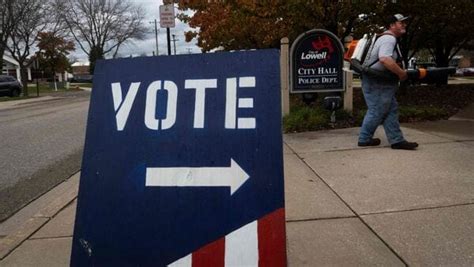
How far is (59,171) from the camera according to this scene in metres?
7.78

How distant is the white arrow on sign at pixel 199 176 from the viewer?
2776mm

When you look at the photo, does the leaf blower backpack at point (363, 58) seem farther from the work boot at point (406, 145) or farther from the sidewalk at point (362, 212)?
the sidewalk at point (362, 212)

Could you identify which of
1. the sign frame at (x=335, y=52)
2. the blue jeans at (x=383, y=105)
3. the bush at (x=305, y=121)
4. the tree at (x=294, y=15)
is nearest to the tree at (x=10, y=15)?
the tree at (x=294, y=15)

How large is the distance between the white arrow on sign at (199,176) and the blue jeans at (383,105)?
4294 mm

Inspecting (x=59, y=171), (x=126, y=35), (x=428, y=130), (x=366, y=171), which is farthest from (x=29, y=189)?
(x=126, y=35)

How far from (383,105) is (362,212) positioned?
2533 millimetres

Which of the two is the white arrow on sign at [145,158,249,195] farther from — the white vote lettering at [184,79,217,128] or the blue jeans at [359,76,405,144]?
the blue jeans at [359,76,405,144]

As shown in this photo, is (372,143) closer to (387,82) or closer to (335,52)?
(387,82)

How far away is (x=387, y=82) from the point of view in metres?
6.59

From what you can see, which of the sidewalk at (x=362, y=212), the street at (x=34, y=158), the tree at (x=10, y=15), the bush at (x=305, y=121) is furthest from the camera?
the tree at (x=10, y=15)

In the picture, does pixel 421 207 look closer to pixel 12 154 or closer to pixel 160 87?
pixel 160 87

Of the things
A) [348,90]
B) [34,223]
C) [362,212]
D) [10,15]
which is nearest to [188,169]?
[362,212]

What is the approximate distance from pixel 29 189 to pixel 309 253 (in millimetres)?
4369

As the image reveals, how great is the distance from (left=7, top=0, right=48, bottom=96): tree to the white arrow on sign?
35368 millimetres
